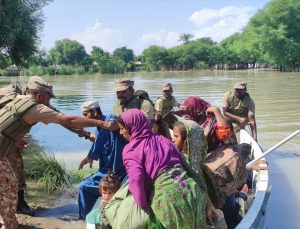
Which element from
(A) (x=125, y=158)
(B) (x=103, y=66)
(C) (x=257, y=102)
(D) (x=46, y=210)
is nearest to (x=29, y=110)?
(A) (x=125, y=158)

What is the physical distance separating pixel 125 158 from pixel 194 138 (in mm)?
857

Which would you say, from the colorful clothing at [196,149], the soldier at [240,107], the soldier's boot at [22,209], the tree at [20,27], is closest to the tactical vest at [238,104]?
the soldier at [240,107]

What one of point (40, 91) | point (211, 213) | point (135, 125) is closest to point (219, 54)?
point (40, 91)

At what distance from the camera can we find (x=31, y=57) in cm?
1794

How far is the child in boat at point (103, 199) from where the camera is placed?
12.4 ft

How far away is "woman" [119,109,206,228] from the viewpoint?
9.20 feet

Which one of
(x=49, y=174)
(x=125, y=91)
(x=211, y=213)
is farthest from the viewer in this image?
(x=49, y=174)

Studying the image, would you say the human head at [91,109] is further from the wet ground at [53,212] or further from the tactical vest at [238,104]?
the tactical vest at [238,104]

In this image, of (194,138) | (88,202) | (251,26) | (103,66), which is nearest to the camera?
(194,138)

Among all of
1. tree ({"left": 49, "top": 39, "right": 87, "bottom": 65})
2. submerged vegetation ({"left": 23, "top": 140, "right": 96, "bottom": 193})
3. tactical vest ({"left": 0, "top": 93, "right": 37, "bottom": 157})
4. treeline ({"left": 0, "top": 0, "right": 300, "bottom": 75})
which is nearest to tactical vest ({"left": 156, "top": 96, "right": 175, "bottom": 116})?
submerged vegetation ({"left": 23, "top": 140, "right": 96, "bottom": 193})

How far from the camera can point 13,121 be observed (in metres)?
3.87

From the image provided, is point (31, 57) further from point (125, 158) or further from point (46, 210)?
point (125, 158)

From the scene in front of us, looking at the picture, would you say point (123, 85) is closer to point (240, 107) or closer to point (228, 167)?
point (228, 167)

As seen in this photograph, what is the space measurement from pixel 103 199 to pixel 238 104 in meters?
5.20
